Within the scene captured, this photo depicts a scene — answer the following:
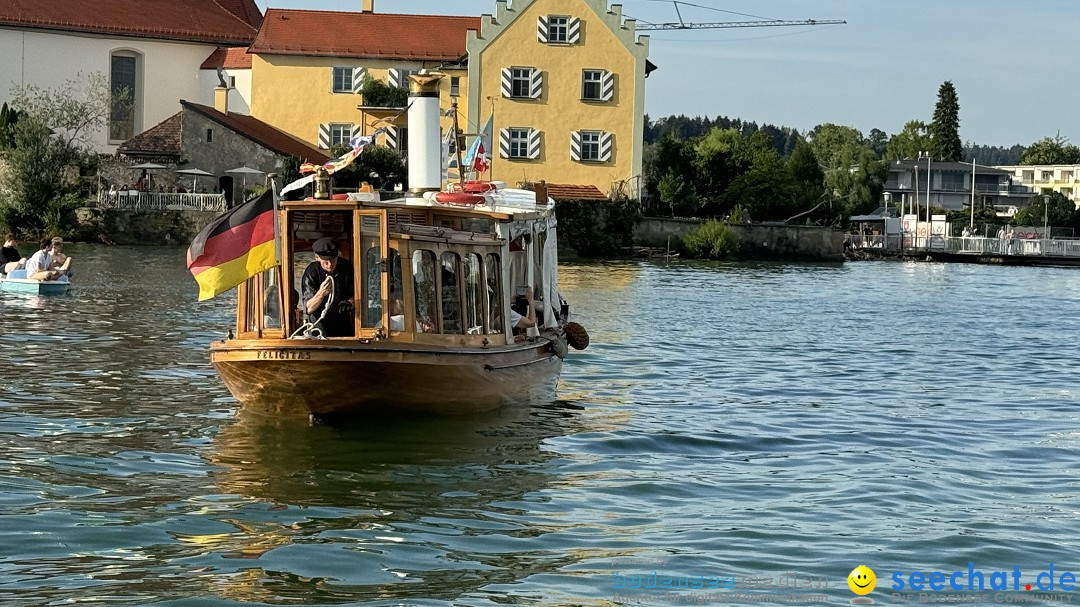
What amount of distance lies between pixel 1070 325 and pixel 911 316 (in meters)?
4.05

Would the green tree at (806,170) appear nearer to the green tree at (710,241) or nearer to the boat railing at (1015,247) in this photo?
the boat railing at (1015,247)

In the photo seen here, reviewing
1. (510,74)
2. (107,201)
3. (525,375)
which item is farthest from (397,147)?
(525,375)

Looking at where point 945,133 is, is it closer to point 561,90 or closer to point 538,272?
point 561,90

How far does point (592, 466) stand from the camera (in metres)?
15.6

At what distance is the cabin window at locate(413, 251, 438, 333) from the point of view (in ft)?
53.5

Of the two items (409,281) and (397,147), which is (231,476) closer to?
(409,281)

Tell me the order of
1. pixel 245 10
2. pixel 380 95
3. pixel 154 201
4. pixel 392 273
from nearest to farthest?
pixel 392 273, pixel 154 201, pixel 380 95, pixel 245 10

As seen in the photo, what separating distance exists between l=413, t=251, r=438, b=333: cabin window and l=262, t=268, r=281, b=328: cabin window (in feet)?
5.20

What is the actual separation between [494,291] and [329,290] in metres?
2.68

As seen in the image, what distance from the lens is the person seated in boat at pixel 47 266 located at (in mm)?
34594

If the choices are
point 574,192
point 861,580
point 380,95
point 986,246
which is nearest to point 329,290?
point 861,580

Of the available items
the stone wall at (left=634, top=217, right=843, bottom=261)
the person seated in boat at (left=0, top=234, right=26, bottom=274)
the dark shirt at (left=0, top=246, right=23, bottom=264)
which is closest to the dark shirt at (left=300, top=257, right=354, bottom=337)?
the person seated in boat at (left=0, top=234, right=26, bottom=274)

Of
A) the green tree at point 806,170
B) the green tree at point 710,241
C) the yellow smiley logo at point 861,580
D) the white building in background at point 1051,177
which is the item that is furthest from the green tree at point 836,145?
the yellow smiley logo at point 861,580

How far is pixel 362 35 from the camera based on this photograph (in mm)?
76438
